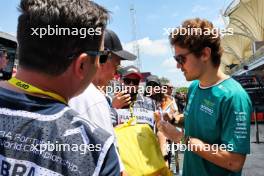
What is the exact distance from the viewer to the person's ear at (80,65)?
132 centimetres

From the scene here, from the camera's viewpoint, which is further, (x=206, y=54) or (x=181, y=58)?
(x=181, y=58)

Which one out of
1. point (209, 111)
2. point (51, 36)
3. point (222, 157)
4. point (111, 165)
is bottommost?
point (222, 157)

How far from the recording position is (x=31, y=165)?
3.88 ft

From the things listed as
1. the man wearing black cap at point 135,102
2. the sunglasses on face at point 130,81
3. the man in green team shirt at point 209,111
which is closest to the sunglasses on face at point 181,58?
the man in green team shirt at point 209,111

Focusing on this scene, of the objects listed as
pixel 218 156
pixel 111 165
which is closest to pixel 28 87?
pixel 111 165

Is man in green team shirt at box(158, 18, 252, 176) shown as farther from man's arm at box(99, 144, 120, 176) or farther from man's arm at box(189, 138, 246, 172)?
man's arm at box(99, 144, 120, 176)

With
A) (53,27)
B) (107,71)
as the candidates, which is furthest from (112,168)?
(107,71)

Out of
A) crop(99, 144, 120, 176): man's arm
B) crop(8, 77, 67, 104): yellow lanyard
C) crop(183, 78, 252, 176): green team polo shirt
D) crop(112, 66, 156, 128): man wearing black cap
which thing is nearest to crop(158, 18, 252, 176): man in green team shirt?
crop(183, 78, 252, 176): green team polo shirt

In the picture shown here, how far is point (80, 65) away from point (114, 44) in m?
1.70

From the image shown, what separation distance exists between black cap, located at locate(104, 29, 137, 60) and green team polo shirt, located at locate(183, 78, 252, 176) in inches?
27.9

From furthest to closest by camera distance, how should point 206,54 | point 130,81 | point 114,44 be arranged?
point 130,81 < point 114,44 < point 206,54

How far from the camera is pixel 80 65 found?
1.34 meters

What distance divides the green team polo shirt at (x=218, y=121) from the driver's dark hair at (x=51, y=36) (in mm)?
1319

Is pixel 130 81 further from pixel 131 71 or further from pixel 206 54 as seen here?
pixel 206 54
